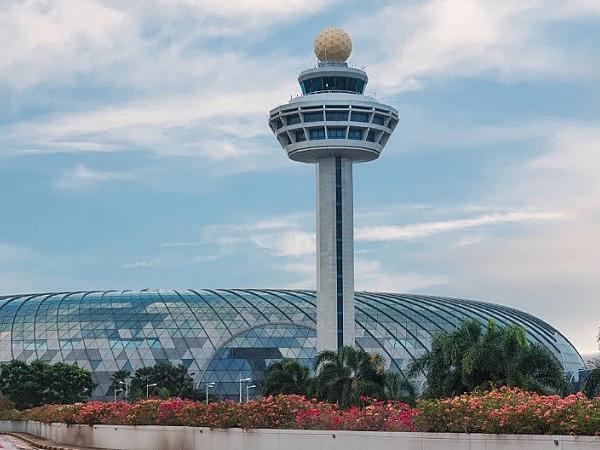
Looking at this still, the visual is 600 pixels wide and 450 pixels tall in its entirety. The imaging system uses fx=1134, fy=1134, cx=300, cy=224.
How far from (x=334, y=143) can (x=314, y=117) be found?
180 inches

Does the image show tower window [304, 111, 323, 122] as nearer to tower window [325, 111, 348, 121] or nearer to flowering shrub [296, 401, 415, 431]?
tower window [325, 111, 348, 121]

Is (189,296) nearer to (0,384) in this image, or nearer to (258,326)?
(258,326)

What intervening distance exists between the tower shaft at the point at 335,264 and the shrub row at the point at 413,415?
7483 cm

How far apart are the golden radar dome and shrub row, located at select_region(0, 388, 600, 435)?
287 feet

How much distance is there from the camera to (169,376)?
432 ft

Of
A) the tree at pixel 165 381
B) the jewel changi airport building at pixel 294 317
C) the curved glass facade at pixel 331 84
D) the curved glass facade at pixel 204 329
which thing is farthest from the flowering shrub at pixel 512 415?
the curved glass facade at pixel 331 84

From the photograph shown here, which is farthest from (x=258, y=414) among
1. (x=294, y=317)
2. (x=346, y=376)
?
(x=294, y=317)

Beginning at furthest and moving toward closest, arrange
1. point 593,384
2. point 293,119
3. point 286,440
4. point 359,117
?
point 293,119, point 359,117, point 593,384, point 286,440

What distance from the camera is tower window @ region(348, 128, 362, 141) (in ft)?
469

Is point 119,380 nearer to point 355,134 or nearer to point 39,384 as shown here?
point 39,384

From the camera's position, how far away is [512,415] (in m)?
38.9

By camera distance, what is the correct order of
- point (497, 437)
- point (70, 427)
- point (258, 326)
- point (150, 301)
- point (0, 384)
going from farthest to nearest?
point (150, 301)
point (258, 326)
point (0, 384)
point (70, 427)
point (497, 437)

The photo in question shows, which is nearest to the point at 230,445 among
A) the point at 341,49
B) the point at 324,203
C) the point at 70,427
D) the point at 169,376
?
the point at 70,427

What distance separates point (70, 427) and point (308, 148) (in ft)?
248
